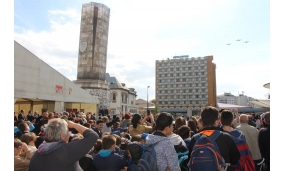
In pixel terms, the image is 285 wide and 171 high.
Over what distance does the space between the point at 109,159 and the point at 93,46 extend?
3970 centimetres

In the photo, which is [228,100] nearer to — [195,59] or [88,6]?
[195,59]

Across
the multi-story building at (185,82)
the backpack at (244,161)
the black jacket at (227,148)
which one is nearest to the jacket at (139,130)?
the backpack at (244,161)

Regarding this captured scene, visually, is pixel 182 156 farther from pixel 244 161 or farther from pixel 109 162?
pixel 109 162

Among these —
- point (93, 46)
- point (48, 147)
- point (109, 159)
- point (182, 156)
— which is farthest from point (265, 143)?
point (93, 46)

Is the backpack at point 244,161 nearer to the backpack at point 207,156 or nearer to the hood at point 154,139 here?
the backpack at point 207,156

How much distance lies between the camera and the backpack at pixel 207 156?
9.02 ft

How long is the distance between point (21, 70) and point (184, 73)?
79232 millimetres

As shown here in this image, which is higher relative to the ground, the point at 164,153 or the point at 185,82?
the point at 185,82

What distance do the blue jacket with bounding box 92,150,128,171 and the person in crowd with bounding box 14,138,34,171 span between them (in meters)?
0.97

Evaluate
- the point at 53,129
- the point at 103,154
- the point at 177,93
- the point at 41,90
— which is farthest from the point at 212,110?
the point at 177,93

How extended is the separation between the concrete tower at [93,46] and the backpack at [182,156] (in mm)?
39535

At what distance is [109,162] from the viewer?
366 centimetres

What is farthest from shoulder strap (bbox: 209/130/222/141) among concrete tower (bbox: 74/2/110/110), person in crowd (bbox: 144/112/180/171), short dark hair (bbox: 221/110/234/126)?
concrete tower (bbox: 74/2/110/110)

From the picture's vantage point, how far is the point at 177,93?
302ft
